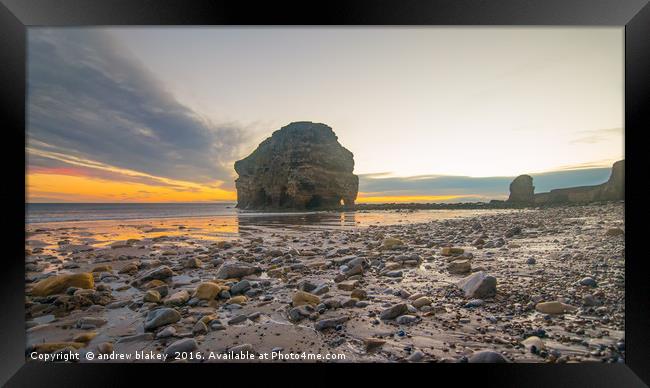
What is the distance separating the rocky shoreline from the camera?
7.30 feet

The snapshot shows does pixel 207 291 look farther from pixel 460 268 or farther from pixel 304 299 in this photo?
pixel 460 268

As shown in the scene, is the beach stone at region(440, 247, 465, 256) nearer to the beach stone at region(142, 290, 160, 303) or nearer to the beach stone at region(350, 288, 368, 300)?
the beach stone at region(350, 288, 368, 300)

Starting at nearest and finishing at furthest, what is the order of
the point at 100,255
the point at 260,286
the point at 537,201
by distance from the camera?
the point at 260,286
the point at 100,255
the point at 537,201

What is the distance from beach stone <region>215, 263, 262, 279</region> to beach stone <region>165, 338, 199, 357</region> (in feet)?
4.65

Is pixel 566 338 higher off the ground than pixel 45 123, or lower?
lower

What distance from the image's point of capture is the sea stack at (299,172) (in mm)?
22094

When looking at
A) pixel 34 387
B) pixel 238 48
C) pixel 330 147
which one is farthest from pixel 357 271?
pixel 330 147

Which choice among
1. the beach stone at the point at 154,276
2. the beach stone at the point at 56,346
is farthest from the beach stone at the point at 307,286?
the beach stone at the point at 56,346

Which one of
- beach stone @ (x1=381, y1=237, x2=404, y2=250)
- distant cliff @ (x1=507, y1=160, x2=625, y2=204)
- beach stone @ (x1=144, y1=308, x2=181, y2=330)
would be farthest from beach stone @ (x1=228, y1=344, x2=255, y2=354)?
distant cliff @ (x1=507, y1=160, x2=625, y2=204)

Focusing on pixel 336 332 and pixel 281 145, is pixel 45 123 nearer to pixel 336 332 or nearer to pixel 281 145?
pixel 336 332

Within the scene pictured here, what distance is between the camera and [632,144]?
2.47 meters

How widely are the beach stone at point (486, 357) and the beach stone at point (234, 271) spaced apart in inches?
122

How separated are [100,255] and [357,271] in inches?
230

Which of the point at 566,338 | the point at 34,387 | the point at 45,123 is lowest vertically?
the point at 34,387
